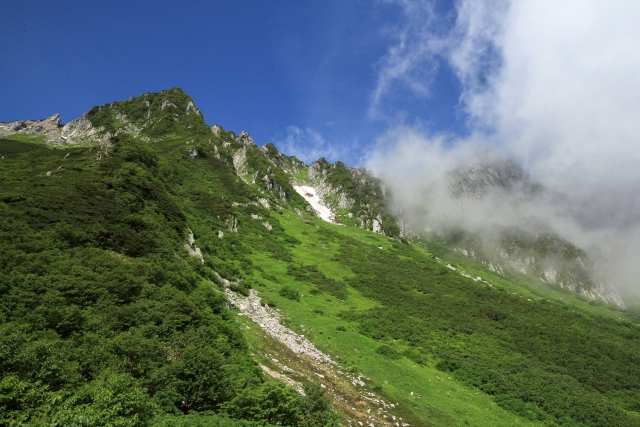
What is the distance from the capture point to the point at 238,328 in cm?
2998

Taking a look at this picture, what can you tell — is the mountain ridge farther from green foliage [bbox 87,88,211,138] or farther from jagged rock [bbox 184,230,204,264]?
jagged rock [bbox 184,230,204,264]

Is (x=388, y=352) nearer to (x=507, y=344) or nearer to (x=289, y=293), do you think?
(x=289, y=293)

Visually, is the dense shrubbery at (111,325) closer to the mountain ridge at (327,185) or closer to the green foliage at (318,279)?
the green foliage at (318,279)

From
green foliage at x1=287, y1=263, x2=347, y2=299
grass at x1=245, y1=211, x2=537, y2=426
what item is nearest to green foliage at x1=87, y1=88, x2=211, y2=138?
green foliage at x1=287, y1=263, x2=347, y2=299

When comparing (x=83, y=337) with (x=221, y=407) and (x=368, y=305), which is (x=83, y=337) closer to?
(x=221, y=407)

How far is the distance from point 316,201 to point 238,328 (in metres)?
124

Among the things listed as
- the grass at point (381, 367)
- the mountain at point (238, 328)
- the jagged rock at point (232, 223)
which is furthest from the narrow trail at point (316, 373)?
the jagged rock at point (232, 223)

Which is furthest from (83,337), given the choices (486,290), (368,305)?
(486,290)

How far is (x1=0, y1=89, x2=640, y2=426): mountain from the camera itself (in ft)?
52.6

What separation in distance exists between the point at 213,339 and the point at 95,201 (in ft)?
72.5

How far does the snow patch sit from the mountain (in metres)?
47.0

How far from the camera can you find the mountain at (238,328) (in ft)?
52.6

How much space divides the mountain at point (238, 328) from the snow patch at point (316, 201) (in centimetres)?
4699

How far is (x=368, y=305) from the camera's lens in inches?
2099
